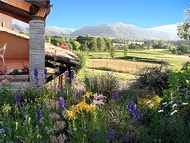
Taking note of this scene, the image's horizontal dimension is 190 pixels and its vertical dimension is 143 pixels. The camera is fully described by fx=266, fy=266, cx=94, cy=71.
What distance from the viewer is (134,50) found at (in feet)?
150

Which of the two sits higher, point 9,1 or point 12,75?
point 9,1

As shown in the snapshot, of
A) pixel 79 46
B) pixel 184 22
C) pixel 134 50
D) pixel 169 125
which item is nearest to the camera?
pixel 169 125

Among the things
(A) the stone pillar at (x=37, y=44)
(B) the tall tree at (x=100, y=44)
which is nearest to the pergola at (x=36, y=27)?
(A) the stone pillar at (x=37, y=44)

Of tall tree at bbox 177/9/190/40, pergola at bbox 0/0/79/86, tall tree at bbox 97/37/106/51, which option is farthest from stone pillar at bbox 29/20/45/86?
tall tree at bbox 97/37/106/51

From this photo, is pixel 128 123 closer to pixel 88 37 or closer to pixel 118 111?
pixel 118 111

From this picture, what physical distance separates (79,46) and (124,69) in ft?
20.4

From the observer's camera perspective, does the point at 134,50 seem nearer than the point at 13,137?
No

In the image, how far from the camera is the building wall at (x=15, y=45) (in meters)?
10.6

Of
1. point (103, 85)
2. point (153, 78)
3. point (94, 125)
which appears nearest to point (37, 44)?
point (103, 85)

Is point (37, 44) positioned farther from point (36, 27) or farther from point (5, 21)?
point (5, 21)

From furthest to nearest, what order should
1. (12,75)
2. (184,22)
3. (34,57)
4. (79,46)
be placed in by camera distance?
(79,46)
(184,22)
(12,75)
(34,57)

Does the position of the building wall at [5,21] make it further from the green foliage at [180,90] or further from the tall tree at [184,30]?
the green foliage at [180,90]

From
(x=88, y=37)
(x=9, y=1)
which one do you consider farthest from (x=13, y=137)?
(x=88, y=37)

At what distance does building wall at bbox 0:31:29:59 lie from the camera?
1065cm
